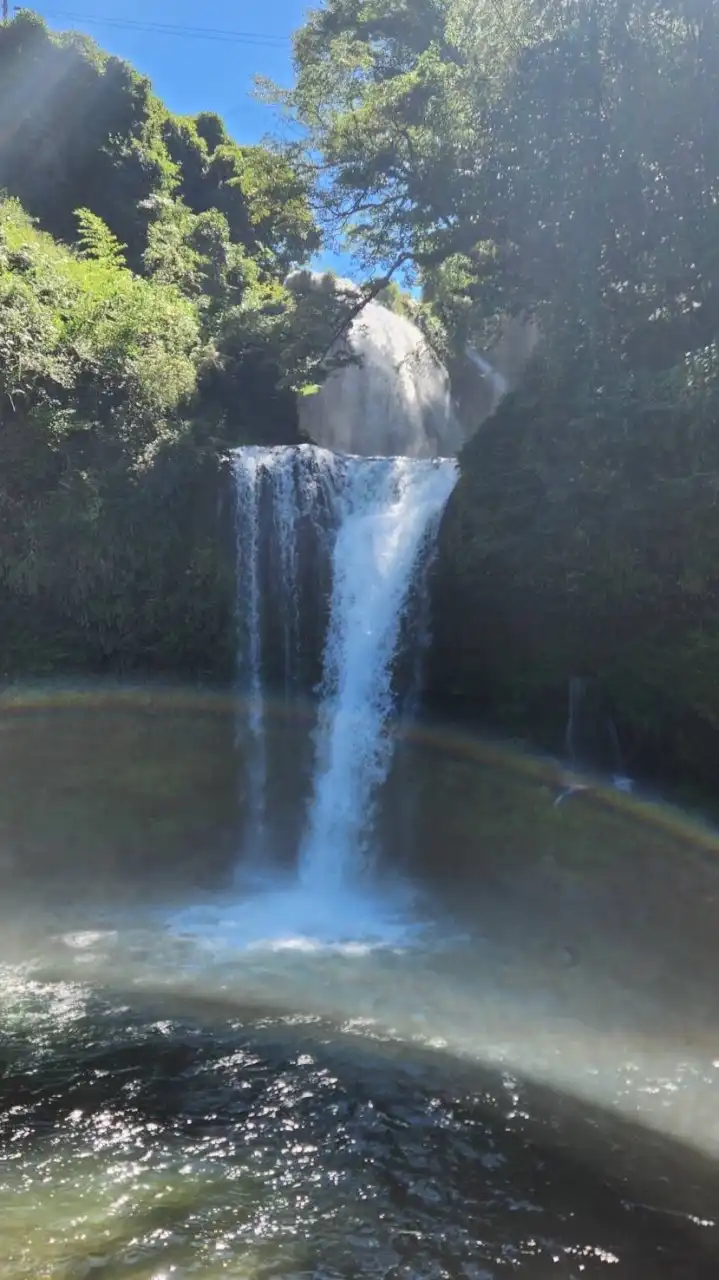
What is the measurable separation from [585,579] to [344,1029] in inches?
216

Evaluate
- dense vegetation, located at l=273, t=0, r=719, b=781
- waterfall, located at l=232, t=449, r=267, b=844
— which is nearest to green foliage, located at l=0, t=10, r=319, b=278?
dense vegetation, located at l=273, t=0, r=719, b=781

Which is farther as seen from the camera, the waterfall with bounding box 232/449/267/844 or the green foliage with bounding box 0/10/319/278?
the green foliage with bounding box 0/10/319/278

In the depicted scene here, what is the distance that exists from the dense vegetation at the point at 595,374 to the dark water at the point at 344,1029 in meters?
1.56

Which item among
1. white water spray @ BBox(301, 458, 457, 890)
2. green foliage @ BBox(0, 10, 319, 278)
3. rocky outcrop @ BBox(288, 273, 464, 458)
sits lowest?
white water spray @ BBox(301, 458, 457, 890)

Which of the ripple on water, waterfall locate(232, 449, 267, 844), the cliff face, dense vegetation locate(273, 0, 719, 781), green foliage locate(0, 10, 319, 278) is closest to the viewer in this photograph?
the ripple on water

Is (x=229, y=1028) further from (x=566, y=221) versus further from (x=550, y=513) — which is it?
(x=566, y=221)

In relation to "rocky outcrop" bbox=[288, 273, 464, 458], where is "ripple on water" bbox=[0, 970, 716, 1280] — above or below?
below

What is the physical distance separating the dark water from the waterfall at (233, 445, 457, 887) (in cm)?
54

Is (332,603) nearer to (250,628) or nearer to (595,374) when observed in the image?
(250,628)

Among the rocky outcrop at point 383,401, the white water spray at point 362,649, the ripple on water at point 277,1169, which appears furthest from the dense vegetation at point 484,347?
the ripple on water at point 277,1169

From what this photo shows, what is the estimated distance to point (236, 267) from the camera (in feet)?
70.5

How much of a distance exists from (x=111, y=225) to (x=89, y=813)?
18.3 meters

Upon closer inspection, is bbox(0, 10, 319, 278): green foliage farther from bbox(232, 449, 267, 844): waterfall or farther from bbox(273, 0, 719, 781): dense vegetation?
bbox(232, 449, 267, 844): waterfall

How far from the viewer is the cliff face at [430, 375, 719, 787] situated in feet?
29.4
